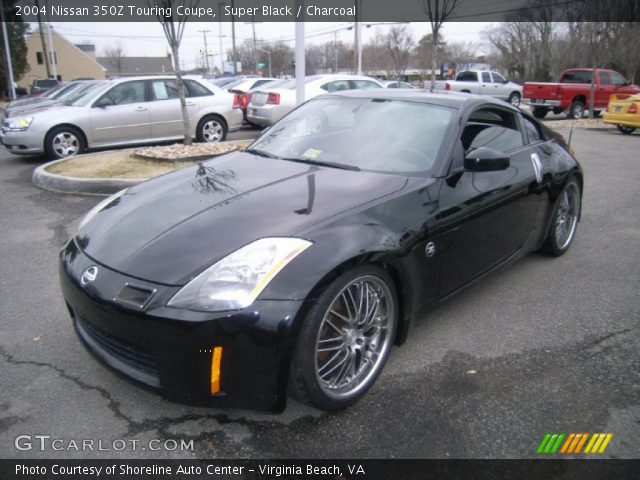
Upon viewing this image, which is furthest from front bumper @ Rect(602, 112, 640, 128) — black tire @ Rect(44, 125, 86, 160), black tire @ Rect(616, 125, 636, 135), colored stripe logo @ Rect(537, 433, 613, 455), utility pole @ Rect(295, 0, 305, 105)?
colored stripe logo @ Rect(537, 433, 613, 455)

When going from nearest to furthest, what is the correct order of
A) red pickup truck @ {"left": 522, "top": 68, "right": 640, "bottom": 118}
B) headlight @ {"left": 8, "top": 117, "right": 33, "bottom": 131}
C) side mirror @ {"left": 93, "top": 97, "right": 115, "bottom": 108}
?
headlight @ {"left": 8, "top": 117, "right": 33, "bottom": 131}
side mirror @ {"left": 93, "top": 97, "right": 115, "bottom": 108}
red pickup truck @ {"left": 522, "top": 68, "right": 640, "bottom": 118}

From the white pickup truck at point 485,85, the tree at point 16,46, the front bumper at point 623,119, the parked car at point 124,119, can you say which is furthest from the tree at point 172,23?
the tree at point 16,46

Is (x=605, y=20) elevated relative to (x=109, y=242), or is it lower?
elevated

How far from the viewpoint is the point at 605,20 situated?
58.3ft

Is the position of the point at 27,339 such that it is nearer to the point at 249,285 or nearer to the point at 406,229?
the point at 249,285

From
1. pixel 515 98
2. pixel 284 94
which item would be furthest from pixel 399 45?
pixel 284 94

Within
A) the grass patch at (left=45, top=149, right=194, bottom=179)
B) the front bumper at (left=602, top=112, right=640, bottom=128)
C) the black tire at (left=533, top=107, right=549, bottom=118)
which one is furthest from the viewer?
the black tire at (left=533, top=107, right=549, bottom=118)

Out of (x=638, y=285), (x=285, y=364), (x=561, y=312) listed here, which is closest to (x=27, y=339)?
(x=285, y=364)

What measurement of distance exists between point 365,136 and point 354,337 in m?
1.49

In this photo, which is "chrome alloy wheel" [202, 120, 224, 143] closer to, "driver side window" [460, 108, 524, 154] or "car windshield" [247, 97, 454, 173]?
"car windshield" [247, 97, 454, 173]

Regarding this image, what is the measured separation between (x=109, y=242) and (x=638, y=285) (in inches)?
154

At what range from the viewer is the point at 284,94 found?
11.8 meters

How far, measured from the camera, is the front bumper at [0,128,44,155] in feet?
28.8

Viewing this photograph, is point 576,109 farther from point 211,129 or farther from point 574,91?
point 211,129
